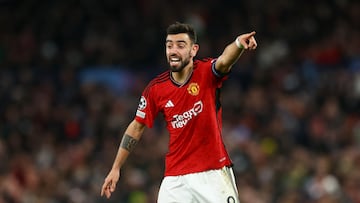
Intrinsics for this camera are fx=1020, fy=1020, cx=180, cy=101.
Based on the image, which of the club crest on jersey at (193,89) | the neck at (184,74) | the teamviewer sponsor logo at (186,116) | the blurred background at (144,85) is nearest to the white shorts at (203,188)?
the teamviewer sponsor logo at (186,116)

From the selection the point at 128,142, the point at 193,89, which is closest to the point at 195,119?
the point at 193,89

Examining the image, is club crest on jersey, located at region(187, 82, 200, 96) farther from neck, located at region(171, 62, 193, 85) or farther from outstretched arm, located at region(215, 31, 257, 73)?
outstretched arm, located at region(215, 31, 257, 73)

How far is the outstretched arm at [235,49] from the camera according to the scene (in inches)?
322

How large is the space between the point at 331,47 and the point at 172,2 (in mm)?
4153

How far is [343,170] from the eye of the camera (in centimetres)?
1455

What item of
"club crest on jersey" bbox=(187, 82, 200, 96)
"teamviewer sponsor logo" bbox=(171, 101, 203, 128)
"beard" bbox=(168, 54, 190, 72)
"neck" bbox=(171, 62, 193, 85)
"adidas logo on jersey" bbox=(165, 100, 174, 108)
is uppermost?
"beard" bbox=(168, 54, 190, 72)

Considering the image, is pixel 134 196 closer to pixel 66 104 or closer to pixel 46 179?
pixel 46 179

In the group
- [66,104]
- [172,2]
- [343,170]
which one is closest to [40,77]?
[66,104]

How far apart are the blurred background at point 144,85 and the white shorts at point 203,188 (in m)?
4.97

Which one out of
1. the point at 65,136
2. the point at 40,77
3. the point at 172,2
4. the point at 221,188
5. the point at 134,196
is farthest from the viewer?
the point at 172,2

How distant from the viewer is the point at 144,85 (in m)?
18.9

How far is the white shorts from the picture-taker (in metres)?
8.77

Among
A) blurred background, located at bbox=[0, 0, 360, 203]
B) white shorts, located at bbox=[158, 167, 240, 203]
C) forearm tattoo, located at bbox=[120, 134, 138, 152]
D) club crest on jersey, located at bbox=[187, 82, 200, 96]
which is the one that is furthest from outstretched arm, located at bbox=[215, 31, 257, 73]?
blurred background, located at bbox=[0, 0, 360, 203]

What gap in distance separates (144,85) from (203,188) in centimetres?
1023
